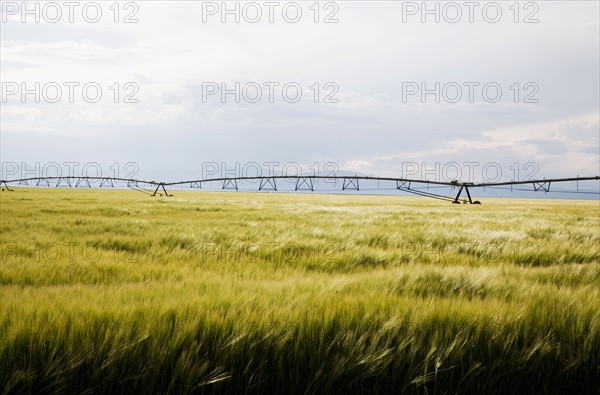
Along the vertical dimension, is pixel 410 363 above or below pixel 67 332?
below

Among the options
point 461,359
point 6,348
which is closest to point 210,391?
point 6,348

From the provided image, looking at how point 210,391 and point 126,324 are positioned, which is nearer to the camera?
point 210,391

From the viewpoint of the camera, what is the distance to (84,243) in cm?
627

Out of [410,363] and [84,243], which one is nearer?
[410,363]

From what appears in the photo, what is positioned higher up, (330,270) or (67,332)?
(67,332)

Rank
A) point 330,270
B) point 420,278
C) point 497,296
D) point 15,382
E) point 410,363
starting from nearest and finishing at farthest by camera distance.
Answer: point 15,382
point 410,363
point 497,296
point 420,278
point 330,270

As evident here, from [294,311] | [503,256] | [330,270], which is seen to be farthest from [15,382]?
[503,256]

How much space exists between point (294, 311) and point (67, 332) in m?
1.18

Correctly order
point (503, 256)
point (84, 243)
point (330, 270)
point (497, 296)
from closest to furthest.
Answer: point (497, 296) → point (330, 270) → point (503, 256) → point (84, 243)

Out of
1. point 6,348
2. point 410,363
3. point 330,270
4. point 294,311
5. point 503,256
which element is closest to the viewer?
point 6,348

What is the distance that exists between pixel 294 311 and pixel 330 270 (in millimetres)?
2477

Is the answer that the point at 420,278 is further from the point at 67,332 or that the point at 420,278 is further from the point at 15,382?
the point at 15,382

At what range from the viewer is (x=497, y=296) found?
10.2ft

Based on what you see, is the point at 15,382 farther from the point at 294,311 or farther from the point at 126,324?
the point at 294,311
